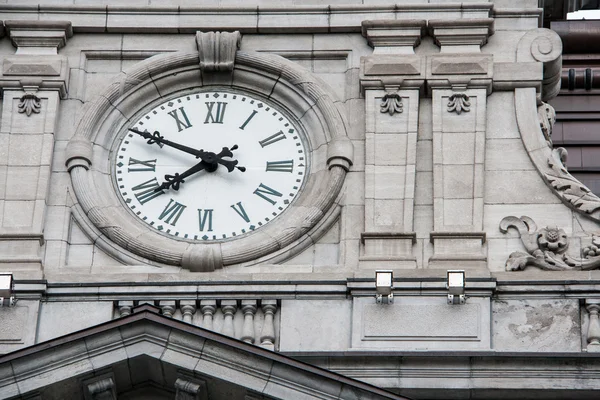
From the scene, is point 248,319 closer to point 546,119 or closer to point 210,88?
point 210,88

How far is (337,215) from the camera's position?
30.2 meters

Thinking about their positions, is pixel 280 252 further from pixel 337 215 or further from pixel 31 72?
pixel 31 72

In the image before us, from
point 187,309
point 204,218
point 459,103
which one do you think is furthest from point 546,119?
point 187,309

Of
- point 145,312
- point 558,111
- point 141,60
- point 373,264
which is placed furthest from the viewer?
point 558,111

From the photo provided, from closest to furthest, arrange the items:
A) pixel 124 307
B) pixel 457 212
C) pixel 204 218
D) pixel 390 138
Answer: pixel 124 307, pixel 457 212, pixel 204 218, pixel 390 138

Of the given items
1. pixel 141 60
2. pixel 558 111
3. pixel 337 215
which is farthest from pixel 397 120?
pixel 558 111

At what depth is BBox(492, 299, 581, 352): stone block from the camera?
28.7 metres

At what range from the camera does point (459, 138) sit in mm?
30516

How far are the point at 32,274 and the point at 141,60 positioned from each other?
3.56 metres

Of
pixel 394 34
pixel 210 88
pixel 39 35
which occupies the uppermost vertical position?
pixel 394 34

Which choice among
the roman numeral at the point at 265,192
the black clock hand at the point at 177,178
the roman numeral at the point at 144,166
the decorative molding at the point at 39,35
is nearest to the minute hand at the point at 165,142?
the black clock hand at the point at 177,178

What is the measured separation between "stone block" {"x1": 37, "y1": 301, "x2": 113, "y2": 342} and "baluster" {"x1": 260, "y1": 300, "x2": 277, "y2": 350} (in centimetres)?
178

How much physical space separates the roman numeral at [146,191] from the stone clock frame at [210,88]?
263 millimetres

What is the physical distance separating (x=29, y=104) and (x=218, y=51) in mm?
2437
